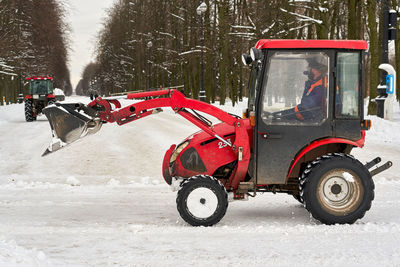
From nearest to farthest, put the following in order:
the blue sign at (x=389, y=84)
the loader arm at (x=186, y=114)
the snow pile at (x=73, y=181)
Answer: the loader arm at (x=186, y=114) < the snow pile at (x=73, y=181) < the blue sign at (x=389, y=84)

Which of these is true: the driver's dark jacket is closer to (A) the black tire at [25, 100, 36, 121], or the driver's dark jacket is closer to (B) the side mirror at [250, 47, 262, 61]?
(B) the side mirror at [250, 47, 262, 61]

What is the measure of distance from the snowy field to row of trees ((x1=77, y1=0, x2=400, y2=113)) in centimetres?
1158

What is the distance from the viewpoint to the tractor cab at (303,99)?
199 inches

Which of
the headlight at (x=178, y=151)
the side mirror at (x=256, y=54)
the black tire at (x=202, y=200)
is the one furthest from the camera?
the headlight at (x=178, y=151)

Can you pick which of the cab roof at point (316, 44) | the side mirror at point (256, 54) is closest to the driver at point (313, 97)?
the cab roof at point (316, 44)

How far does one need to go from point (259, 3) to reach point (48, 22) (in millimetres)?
19333

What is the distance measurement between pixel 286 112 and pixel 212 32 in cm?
2550

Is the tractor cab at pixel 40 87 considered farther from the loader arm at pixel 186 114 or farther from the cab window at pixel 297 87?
the cab window at pixel 297 87

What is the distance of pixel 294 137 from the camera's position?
5.16m

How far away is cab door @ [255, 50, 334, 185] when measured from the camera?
5078mm

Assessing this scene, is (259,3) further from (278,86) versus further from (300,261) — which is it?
(300,261)

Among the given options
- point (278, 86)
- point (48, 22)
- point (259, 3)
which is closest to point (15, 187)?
point (278, 86)

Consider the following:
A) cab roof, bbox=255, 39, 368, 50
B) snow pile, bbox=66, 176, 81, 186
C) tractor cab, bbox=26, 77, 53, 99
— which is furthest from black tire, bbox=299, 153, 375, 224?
tractor cab, bbox=26, 77, 53, 99

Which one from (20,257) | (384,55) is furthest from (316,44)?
(384,55)
